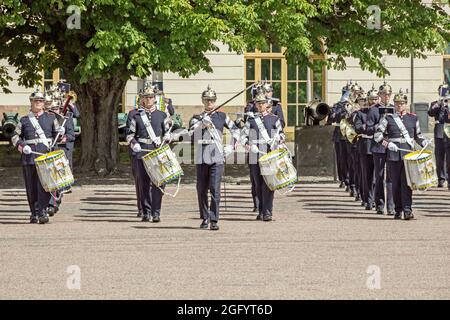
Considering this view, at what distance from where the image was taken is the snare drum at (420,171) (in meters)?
Result: 17.2

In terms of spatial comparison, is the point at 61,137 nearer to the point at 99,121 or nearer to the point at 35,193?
the point at 35,193

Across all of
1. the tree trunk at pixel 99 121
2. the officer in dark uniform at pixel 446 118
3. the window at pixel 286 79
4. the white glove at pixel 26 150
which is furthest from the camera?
the window at pixel 286 79

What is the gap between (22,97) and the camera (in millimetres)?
36219

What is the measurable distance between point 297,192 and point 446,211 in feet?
14.6

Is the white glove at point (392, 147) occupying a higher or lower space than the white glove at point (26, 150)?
lower

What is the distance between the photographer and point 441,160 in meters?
24.6

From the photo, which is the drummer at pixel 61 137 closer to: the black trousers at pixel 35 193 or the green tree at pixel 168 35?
the black trousers at pixel 35 193

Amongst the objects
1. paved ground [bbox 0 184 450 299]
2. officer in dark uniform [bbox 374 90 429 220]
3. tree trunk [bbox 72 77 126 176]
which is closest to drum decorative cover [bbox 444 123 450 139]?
paved ground [bbox 0 184 450 299]

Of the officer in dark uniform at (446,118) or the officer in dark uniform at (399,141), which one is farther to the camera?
the officer in dark uniform at (446,118)

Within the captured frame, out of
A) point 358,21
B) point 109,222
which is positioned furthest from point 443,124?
point 109,222

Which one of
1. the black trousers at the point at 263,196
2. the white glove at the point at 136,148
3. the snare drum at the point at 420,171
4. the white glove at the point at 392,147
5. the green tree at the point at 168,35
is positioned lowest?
the black trousers at the point at 263,196

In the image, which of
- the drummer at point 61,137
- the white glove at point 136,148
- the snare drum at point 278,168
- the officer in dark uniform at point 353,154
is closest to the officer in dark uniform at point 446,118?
the officer in dark uniform at point 353,154

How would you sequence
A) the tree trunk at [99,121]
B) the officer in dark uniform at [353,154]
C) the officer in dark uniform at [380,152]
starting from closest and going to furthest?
the officer in dark uniform at [380,152]
the officer in dark uniform at [353,154]
the tree trunk at [99,121]

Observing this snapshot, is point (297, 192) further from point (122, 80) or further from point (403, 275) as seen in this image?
point (403, 275)
